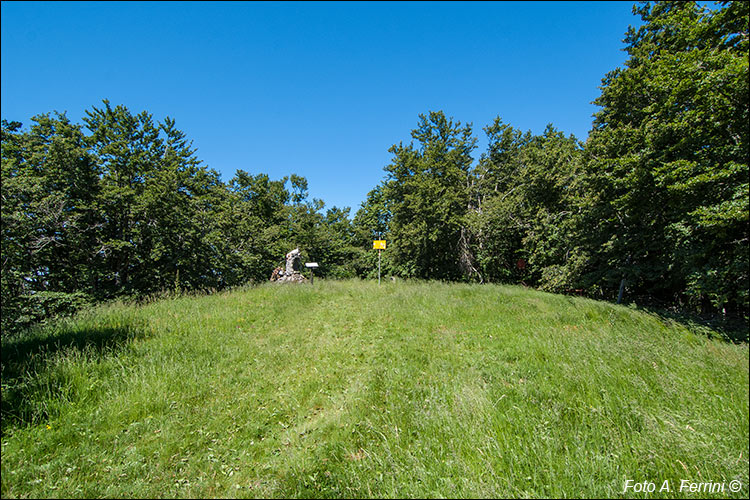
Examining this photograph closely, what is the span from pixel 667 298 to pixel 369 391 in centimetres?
1616

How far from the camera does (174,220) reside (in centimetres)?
1769

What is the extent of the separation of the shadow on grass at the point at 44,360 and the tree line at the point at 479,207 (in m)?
3.61

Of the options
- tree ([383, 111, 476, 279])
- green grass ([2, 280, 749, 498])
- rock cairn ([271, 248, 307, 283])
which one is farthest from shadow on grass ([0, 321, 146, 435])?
tree ([383, 111, 476, 279])

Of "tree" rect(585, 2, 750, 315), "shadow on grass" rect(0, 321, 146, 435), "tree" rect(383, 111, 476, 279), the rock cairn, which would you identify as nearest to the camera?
"shadow on grass" rect(0, 321, 146, 435)

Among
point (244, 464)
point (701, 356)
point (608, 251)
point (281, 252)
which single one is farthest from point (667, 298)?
point (281, 252)

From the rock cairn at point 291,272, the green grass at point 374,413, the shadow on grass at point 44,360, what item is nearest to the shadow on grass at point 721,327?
the green grass at point 374,413

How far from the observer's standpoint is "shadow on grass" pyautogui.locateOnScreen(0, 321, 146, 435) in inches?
121

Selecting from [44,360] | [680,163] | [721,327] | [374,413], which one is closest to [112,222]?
[44,360]

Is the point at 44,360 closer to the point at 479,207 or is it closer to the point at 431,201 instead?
the point at 431,201

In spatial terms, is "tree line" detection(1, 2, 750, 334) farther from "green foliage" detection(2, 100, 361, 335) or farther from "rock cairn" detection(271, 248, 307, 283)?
"rock cairn" detection(271, 248, 307, 283)

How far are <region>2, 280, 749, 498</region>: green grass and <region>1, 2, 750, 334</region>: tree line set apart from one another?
429 cm

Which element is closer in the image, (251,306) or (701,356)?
(701,356)

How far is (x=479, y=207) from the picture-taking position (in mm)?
→ 21766

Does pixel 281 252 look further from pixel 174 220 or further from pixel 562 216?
A: pixel 562 216
